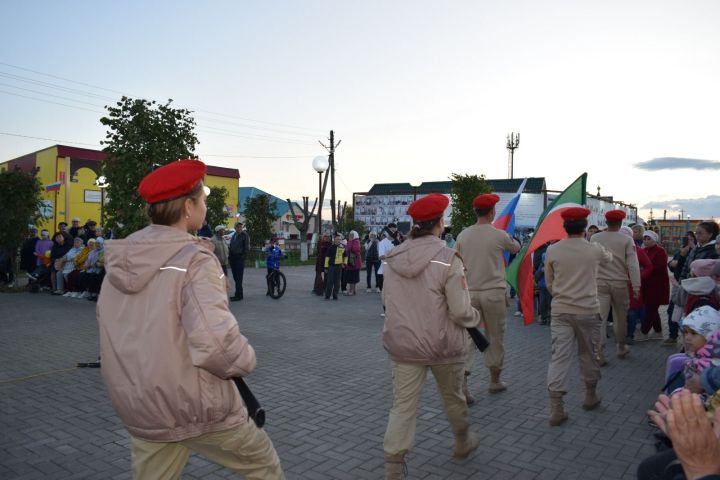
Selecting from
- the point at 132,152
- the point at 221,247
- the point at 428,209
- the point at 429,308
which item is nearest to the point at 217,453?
the point at 429,308

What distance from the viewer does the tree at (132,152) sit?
6988 mm

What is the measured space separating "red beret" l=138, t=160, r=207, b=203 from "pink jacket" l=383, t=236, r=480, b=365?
1.72 m

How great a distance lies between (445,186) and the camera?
90688 mm

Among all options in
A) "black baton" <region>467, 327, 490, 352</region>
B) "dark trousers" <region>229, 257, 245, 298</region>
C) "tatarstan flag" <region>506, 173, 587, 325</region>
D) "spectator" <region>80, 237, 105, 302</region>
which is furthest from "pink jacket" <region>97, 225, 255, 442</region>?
"spectator" <region>80, 237, 105, 302</region>

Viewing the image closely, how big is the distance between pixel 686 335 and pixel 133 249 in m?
4.01

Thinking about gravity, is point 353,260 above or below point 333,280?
above

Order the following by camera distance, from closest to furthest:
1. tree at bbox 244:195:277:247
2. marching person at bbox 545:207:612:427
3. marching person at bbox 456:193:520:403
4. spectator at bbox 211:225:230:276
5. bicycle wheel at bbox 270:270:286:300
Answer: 1. marching person at bbox 545:207:612:427
2. marching person at bbox 456:193:520:403
3. spectator at bbox 211:225:230:276
4. bicycle wheel at bbox 270:270:286:300
5. tree at bbox 244:195:277:247

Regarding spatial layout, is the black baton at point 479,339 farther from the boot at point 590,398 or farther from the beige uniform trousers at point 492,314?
the boot at point 590,398

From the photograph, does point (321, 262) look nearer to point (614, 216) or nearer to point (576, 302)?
point (614, 216)

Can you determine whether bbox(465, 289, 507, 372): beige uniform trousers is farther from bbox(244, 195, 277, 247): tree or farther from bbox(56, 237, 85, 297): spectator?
bbox(244, 195, 277, 247): tree

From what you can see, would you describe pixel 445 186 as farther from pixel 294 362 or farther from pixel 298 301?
pixel 294 362

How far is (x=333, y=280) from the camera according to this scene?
14867 mm

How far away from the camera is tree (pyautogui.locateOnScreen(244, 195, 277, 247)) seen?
136ft

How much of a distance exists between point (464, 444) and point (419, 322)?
1213 millimetres
